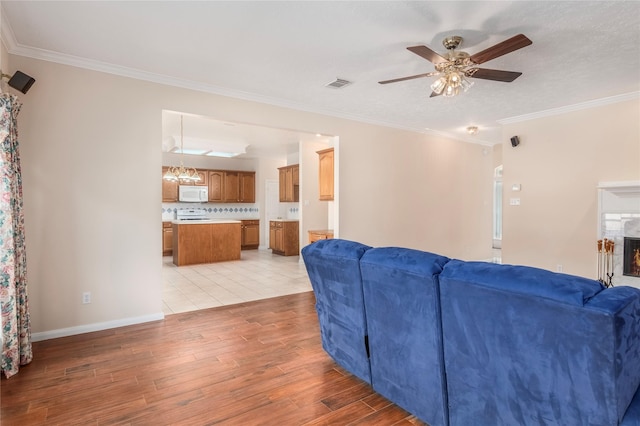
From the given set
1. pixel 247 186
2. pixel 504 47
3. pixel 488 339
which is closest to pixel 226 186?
pixel 247 186

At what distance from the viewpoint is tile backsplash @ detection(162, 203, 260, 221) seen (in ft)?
29.1

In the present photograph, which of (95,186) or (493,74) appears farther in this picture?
(95,186)

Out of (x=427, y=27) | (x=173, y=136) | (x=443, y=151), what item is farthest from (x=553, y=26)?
(x=173, y=136)

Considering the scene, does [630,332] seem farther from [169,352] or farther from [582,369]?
[169,352]

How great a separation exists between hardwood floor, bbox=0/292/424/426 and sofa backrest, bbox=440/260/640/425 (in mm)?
643

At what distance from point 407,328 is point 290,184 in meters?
7.07

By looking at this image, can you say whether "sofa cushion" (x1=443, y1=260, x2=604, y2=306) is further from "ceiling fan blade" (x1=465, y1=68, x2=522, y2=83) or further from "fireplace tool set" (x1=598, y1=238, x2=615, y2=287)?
"fireplace tool set" (x1=598, y1=238, x2=615, y2=287)

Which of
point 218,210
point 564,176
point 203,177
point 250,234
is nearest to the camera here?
point 564,176

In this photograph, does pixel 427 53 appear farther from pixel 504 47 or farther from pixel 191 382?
pixel 191 382

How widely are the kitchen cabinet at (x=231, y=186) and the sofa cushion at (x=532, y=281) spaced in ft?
27.9

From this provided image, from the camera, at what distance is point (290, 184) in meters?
8.72

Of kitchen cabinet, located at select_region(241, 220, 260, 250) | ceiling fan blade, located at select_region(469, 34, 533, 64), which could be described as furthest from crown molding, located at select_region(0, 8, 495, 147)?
kitchen cabinet, located at select_region(241, 220, 260, 250)

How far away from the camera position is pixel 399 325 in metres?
1.96

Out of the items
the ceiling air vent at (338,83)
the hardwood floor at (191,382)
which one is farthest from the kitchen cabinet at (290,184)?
the hardwood floor at (191,382)
